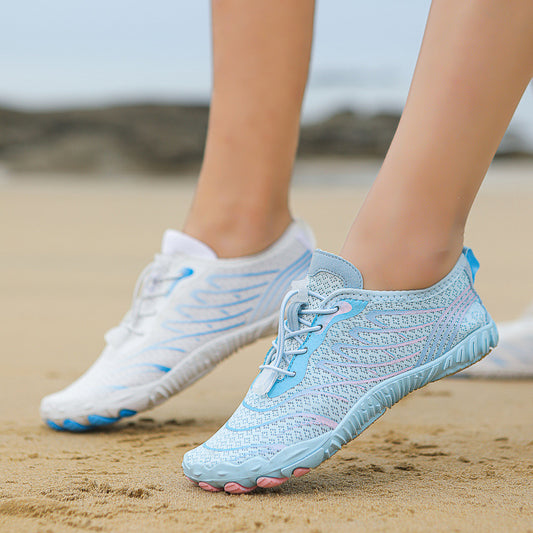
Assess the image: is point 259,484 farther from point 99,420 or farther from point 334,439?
point 99,420

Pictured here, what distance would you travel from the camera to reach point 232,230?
3.79ft

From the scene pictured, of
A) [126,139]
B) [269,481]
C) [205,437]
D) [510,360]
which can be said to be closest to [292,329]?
[269,481]

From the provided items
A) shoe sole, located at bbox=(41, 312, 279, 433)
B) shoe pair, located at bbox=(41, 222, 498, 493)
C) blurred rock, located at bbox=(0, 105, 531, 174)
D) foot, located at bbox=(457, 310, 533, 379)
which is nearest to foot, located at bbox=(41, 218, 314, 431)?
shoe sole, located at bbox=(41, 312, 279, 433)

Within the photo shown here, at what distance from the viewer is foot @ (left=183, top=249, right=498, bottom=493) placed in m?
0.76

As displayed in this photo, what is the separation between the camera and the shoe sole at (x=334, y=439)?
2.47 feet

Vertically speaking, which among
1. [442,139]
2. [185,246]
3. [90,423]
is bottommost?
[90,423]

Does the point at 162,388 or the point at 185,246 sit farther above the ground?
the point at 185,246

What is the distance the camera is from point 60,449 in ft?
3.17

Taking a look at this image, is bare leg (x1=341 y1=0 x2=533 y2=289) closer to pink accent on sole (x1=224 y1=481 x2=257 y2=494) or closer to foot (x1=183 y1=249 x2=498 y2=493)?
foot (x1=183 y1=249 x2=498 y2=493)

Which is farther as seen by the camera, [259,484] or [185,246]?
[185,246]

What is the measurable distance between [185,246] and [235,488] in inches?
18.7

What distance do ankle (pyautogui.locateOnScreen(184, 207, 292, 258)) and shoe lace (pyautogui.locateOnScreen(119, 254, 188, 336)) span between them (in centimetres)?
6

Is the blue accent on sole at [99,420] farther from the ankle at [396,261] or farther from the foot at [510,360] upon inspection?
the foot at [510,360]

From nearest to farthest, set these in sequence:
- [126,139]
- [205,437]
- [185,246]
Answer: [205,437] < [185,246] < [126,139]
